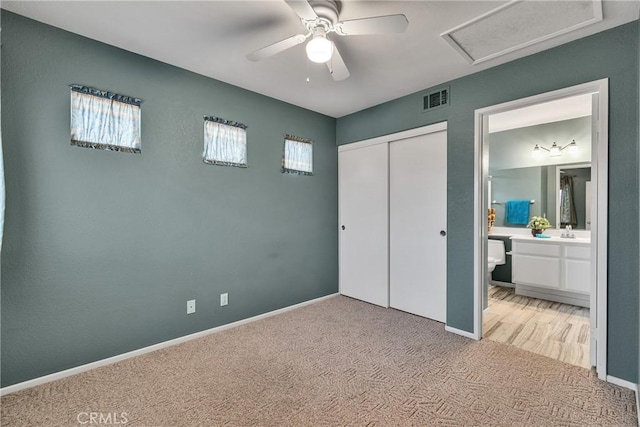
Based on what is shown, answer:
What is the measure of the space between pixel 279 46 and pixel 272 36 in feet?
1.35

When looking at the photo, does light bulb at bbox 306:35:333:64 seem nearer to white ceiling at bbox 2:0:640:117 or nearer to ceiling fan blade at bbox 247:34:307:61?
ceiling fan blade at bbox 247:34:307:61

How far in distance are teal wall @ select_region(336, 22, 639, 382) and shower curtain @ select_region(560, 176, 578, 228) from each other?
2.30m

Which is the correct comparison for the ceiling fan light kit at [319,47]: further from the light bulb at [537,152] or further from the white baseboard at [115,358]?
the light bulb at [537,152]

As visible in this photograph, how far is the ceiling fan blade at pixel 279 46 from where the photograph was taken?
1.75m

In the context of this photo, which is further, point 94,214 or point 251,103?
point 251,103

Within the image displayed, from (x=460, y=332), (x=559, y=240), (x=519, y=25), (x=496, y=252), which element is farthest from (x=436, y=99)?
(x=496, y=252)

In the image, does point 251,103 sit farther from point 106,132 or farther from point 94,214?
point 94,214

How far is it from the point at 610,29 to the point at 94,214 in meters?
3.94

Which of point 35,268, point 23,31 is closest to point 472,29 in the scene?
point 23,31

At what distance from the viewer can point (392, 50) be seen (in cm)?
232

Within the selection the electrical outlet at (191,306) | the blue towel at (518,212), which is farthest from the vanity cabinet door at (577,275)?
the electrical outlet at (191,306)

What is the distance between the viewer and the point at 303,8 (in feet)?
4.98

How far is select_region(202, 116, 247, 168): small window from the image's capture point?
112 inches

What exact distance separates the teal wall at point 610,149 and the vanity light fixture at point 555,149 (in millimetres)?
2315
